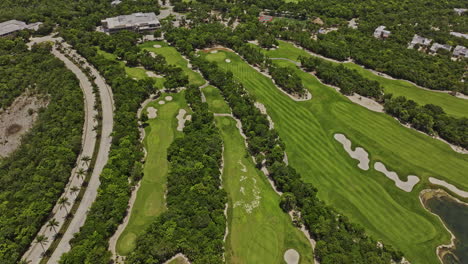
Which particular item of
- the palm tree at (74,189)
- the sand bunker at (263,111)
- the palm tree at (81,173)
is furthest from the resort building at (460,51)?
the palm tree at (74,189)

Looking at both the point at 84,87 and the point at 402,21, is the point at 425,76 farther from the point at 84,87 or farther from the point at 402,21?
the point at 84,87

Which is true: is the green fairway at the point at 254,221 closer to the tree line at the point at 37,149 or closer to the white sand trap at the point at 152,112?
the white sand trap at the point at 152,112

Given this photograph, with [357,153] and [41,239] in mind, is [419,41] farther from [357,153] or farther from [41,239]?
[41,239]

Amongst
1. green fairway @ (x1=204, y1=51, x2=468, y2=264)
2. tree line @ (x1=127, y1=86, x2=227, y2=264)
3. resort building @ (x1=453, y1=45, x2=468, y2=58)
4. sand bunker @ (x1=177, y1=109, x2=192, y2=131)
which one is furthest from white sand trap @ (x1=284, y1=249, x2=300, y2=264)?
resort building @ (x1=453, y1=45, x2=468, y2=58)

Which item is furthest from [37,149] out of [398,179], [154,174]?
[398,179]

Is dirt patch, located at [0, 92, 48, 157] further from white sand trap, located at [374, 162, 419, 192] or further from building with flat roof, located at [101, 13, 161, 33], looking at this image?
white sand trap, located at [374, 162, 419, 192]

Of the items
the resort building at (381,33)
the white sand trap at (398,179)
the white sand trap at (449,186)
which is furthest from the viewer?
the resort building at (381,33)

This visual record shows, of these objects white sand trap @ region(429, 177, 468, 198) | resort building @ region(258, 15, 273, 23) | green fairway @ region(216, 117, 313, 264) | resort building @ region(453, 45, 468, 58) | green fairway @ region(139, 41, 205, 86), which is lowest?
green fairway @ region(216, 117, 313, 264)
